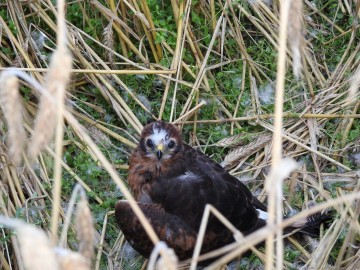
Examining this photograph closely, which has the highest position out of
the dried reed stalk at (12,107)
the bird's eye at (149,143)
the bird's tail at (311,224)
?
the dried reed stalk at (12,107)

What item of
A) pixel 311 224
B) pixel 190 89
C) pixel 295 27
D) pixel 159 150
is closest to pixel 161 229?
pixel 159 150

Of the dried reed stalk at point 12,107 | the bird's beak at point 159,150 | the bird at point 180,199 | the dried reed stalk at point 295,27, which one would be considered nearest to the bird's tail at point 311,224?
the bird at point 180,199

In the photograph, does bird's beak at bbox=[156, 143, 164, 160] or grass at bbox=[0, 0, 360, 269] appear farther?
grass at bbox=[0, 0, 360, 269]

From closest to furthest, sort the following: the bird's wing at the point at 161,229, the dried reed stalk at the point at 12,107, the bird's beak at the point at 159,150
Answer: the dried reed stalk at the point at 12,107, the bird's wing at the point at 161,229, the bird's beak at the point at 159,150

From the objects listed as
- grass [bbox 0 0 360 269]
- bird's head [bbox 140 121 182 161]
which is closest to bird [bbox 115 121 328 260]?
bird's head [bbox 140 121 182 161]

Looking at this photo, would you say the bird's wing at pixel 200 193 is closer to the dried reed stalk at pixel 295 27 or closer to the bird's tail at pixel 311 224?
the bird's tail at pixel 311 224

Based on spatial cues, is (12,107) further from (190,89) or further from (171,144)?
(190,89)

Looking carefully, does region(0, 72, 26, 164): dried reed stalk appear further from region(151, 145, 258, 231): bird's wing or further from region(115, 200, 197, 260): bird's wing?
region(151, 145, 258, 231): bird's wing

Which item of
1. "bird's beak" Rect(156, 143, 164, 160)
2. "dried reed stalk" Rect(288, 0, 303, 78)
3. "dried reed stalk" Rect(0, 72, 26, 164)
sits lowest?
"bird's beak" Rect(156, 143, 164, 160)

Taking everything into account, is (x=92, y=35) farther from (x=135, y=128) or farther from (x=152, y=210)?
(x=152, y=210)
